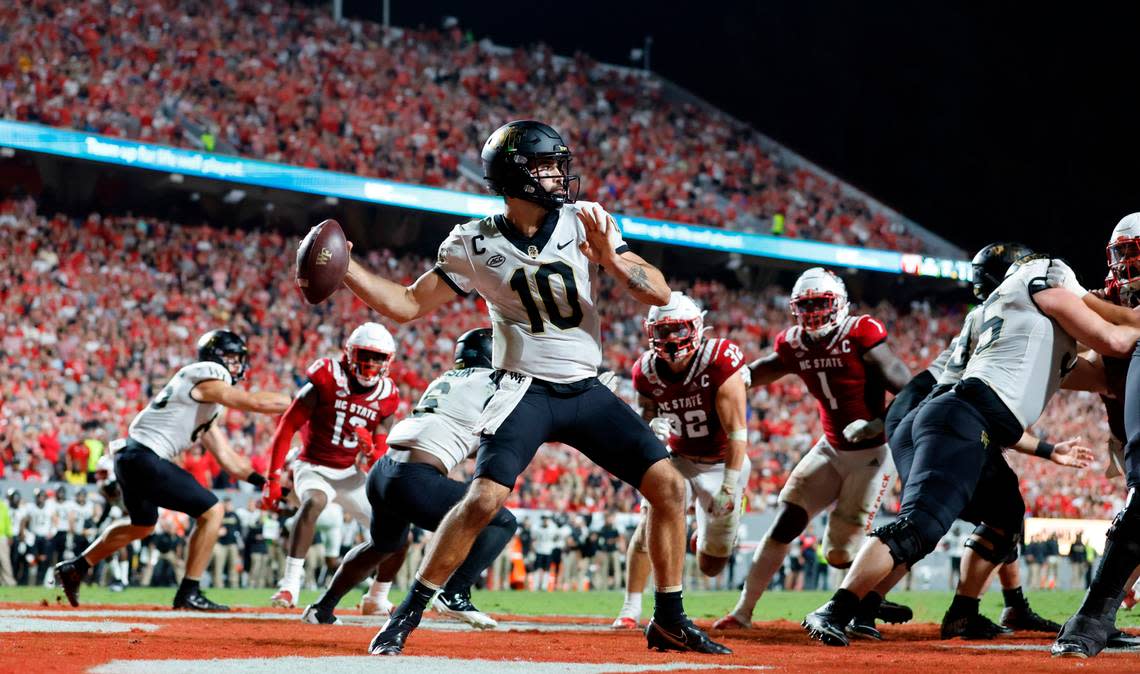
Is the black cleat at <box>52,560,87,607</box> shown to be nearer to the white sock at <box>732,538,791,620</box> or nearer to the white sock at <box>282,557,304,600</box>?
the white sock at <box>282,557,304,600</box>

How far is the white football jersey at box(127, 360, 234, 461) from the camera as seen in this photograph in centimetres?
871

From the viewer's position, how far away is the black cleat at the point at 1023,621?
281 inches

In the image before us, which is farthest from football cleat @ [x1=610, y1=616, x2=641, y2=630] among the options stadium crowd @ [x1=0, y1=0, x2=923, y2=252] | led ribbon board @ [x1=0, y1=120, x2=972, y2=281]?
stadium crowd @ [x1=0, y1=0, x2=923, y2=252]

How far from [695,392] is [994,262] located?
2.17 metres

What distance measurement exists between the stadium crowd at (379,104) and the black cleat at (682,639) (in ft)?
64.8

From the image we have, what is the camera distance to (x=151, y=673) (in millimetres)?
3818

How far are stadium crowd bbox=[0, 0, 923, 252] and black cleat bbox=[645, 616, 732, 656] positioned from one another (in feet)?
64.8

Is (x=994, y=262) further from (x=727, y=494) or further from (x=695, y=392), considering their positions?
(x=695, y=392)

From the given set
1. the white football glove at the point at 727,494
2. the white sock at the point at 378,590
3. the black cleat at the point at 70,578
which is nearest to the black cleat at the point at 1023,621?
the white football glove at the point at 727,494

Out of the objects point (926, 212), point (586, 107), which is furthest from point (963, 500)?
point (926, 212)

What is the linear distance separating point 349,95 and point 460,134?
264 cm

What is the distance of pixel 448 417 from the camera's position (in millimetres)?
5438

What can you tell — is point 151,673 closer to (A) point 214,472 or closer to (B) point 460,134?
(A) point 214,472

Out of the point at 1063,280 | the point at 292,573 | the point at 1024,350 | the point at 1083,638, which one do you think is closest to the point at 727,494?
the point at 1024,350
